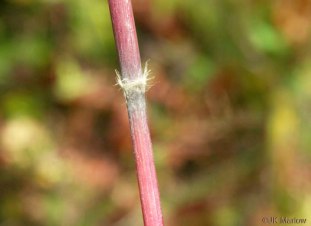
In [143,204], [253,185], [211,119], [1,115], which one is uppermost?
[1,115]

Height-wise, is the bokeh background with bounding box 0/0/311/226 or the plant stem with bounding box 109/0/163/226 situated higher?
the bokeh background with bounding box 0/0/311/226

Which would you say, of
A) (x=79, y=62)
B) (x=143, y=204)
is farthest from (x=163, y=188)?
(x=143, y=204)

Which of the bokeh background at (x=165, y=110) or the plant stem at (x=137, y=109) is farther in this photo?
the bokeh background at (x=165, y=110)

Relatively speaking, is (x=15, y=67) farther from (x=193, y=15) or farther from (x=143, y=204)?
(x=143, y=204)

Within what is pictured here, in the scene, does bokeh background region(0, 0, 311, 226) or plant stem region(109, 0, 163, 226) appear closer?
plant stem region(109, 0, 163, 226)

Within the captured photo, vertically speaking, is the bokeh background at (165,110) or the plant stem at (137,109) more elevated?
the bokeh background at (165,110)
